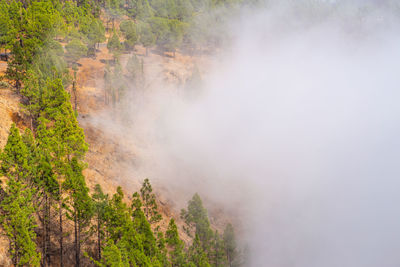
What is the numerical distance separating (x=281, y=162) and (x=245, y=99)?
109ft

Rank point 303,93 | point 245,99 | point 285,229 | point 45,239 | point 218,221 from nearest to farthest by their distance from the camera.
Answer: point 45,239 → point 218,221 → point 285,229 → point 245,99 → point 303,93

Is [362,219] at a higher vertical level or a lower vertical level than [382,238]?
higher

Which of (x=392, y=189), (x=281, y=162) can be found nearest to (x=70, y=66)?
(x=281, y=162)

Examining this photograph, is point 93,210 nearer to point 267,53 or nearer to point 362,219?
point 362,219

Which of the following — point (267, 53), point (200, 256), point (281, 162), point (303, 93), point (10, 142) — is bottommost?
point (200, 256)

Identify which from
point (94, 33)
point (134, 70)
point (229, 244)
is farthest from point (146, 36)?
point (229, 244)

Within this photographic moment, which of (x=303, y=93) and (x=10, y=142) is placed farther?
(x=303, y=93)

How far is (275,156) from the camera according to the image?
11075cm

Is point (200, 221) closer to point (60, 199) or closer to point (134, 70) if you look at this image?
point (60, 199)

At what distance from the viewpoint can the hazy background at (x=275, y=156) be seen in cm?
8150

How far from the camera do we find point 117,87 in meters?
89.3

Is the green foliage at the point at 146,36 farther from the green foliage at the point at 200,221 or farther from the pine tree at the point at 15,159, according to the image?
the pine tree at the point at 15,159

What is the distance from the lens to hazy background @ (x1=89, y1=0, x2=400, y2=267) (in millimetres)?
81500

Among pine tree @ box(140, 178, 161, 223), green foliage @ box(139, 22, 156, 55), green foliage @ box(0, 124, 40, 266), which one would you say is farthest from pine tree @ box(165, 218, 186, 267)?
green foliage @ box(139, 22, 156, 55)
